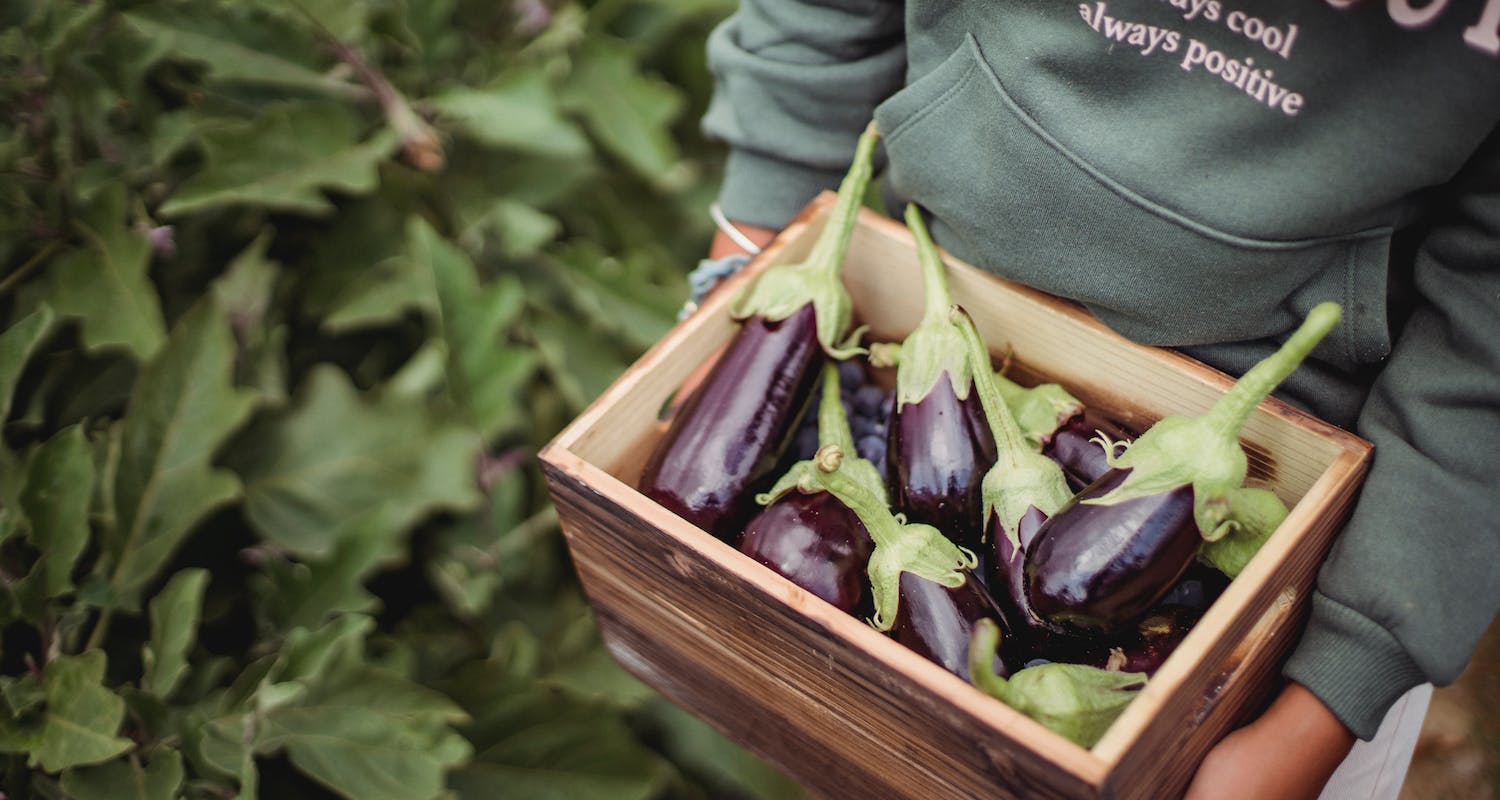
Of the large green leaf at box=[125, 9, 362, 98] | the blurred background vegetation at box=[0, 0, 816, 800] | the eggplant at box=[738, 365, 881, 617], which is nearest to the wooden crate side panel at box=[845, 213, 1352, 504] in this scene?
the eggplant at box=[738, 365, 881, 617]

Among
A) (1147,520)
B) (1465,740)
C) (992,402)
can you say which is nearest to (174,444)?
(992,402)

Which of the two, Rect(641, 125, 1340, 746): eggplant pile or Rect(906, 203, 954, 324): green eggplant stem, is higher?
Rect(906, 203, 954, 324): green eggplant stem

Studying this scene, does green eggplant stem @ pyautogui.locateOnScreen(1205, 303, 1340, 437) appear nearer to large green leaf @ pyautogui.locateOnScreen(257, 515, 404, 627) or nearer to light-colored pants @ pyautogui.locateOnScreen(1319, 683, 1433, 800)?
light-colored pants @ pyautogui.locateOnScreen(1319, 683, 1433, 800)

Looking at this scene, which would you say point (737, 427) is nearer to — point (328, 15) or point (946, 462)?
point (946, 462)

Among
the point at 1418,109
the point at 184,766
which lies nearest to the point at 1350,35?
the point at 1418,109

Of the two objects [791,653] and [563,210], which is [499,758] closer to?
[791,653]

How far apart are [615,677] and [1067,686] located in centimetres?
77

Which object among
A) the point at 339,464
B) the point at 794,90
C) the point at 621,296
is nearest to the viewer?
the point at 794,90

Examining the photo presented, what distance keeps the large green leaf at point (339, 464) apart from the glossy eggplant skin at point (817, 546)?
1.96 feet

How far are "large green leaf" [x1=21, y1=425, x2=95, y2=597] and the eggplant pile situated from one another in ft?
1.75

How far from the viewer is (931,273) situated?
813 millimetres

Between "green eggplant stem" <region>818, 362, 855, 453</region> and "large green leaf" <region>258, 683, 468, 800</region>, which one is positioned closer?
"green eggplant stem" <region>818, 362, 855, 453</region>

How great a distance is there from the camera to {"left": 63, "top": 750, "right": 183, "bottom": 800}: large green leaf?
34.0 inches

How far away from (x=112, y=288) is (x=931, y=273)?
87cm
